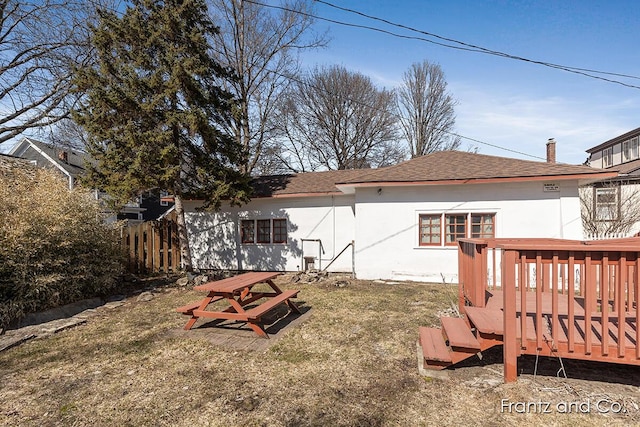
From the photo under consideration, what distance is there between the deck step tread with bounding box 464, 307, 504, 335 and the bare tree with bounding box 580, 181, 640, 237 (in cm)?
1276

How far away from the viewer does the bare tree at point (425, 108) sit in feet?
79.7

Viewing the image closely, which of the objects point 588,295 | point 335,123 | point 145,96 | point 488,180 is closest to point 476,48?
point 488,180

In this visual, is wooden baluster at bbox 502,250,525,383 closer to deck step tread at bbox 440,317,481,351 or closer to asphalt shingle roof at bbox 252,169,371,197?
deck step tread at bbox 440,317,481,351

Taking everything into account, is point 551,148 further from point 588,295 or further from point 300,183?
point 588,295

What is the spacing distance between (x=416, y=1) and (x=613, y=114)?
1185 cm

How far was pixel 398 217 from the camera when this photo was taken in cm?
943

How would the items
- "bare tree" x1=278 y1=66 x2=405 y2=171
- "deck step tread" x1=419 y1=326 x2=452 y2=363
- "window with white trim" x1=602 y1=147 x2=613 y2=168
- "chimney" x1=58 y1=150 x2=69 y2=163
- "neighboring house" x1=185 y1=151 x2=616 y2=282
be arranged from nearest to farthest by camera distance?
"deck step tread" x1=419 y1=326 x2=452 y2=363 < "neighboring house" x1=185 y1=151 x2=616 y2=282 < "chimney" x1=58 y1=150 x2=69 y2=163 < "bare tree" x1=278 y1=66 x2=405 y2=171 < "window with white trim" x1=602 y1=147 x2=613 y2=168

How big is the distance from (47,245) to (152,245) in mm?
5082

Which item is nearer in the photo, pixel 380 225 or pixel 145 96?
pixel 145 96

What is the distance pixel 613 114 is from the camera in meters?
13.7

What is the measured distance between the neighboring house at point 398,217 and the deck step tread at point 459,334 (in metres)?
5.40

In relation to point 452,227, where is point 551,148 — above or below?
above

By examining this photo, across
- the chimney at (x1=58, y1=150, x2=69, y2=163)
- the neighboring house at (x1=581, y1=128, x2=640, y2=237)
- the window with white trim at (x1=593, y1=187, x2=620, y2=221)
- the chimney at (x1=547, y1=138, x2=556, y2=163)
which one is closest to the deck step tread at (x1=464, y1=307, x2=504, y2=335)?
the chimney at (x1=547, y1=138, x2=556, y2=163)

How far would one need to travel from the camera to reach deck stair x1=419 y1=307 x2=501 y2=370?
320cm
